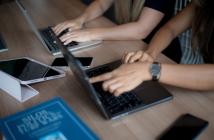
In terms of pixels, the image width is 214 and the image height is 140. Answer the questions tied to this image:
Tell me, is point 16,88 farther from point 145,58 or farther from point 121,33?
point 121,33

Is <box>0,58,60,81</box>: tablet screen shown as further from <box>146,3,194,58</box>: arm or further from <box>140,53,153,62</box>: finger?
<box>146,3,194,58</box>: arm

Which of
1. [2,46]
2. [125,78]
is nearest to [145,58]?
[125,78]

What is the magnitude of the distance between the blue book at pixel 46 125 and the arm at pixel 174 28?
52cm

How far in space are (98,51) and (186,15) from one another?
419 millimetres

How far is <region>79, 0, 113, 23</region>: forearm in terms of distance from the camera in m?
1.45

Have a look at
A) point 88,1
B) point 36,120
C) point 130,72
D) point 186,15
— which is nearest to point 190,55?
point 186,15

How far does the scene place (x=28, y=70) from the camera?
1.02 m

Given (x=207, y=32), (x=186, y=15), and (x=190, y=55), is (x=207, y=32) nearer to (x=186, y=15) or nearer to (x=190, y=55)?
(x=186, y=15)

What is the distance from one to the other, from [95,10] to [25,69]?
61 cm

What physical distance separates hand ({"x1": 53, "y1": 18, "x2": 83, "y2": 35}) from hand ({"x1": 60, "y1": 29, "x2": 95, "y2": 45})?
73mm

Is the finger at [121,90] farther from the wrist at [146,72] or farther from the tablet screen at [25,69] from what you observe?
the tablet screen at [25,69]

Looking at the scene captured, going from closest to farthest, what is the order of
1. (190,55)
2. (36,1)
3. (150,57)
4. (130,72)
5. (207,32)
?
(130,72) < (150,57) < (207,32) < (190,55) < (36,1)

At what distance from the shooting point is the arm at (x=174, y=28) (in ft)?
3.99

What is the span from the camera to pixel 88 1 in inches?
74.4
